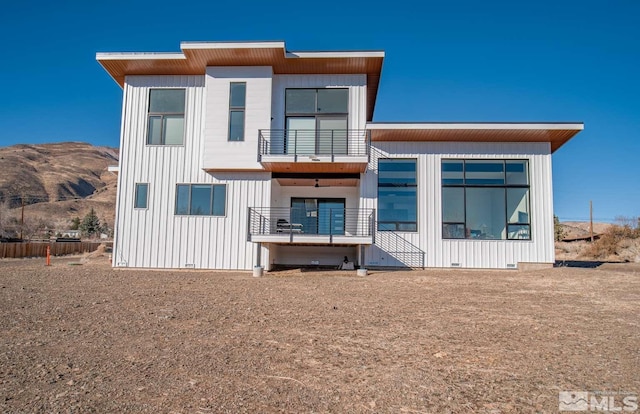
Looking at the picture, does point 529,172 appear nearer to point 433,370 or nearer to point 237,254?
point 237,254

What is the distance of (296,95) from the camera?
14.9 m

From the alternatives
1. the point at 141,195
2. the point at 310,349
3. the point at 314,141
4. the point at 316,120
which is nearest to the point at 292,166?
the point at 314,141

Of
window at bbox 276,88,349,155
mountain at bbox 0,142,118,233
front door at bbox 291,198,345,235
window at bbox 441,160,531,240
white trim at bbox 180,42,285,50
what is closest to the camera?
white trim at bbox 180,42,285,50

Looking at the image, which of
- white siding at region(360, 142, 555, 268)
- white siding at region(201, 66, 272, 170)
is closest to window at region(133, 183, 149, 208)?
white siding at region(201, 66, 272, 170)

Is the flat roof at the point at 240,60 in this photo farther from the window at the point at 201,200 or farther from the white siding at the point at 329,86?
the window at the point at 201,200

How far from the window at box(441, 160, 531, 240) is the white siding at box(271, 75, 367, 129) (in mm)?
3442

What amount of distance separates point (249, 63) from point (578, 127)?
1099cm

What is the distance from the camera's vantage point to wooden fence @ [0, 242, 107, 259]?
83.2 ft

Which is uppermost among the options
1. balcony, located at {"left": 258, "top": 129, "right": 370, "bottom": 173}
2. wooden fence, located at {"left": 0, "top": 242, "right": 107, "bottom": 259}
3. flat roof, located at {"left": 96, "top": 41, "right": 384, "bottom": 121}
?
flat roof, located at {"left": 96, "top": 41, "right": 384, "bottom": 121}

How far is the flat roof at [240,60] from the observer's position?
13.5 metres

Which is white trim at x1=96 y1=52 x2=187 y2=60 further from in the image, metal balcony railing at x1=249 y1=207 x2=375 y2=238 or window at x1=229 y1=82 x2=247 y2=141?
metal balcony railing at x1=249 y1=207 x2=375 y2=238

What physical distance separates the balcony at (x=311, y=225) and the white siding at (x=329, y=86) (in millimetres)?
3122

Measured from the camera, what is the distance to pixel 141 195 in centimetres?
1461

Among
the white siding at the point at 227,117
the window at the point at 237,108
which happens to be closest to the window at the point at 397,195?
the white siding at the point at 227,117
